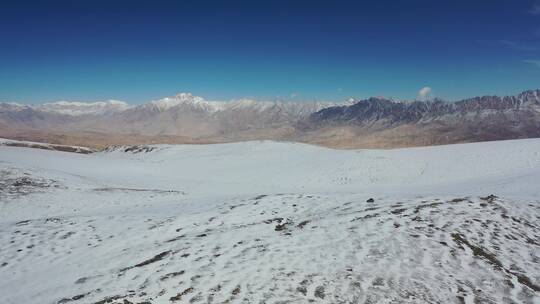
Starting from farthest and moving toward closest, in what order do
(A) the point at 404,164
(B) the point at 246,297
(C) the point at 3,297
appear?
(A) the point at 404,164 → (C) the point at 3,297 → (B) the point at 246,297

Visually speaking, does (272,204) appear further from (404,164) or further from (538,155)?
(538,155)

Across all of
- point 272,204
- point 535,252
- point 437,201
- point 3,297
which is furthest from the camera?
point 272,204

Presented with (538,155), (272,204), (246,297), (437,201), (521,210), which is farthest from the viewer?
(538,155)

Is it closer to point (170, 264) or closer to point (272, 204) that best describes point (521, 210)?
point (272, 204)

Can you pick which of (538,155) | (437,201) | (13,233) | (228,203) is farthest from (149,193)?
(538,155)

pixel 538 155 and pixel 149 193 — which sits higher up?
pixel 538 155

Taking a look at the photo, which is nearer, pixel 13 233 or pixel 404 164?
pixel 13 233

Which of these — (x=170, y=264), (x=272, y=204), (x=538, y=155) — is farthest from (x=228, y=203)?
(x=538, y=155)

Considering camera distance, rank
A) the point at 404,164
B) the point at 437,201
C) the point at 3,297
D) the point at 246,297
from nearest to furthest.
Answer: the point at 246,297
the point at 3,297
the point at 437,201
the point at 404,164

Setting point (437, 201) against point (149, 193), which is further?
point (149, 193)
